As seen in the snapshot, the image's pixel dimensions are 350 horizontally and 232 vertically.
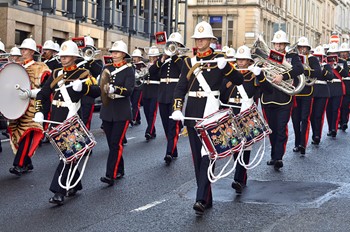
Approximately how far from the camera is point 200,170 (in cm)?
823

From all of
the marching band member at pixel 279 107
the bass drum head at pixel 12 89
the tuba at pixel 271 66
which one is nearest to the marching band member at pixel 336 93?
the marching band member at pixel 279 107

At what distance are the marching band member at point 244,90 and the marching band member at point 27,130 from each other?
2777 mm

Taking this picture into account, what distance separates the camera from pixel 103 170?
11047mm

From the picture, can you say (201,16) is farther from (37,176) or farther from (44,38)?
(37,176)

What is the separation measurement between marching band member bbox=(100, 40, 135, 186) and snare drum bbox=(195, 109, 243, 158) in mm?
2038

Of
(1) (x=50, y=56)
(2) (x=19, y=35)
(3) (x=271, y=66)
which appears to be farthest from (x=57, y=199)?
(2) (x=19, y=35)

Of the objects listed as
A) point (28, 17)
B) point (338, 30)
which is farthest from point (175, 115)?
point (338, 30)

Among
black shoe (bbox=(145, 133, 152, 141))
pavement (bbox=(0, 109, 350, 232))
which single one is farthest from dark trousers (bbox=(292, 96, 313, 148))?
black shoe (bbox=(145, 133, 152, 141))

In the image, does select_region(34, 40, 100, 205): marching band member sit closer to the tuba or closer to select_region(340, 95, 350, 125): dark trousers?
the tuba

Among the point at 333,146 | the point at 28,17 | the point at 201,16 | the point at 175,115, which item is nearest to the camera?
the point at 175,115

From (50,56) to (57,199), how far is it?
574 cm

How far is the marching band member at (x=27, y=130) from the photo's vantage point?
10.5 m

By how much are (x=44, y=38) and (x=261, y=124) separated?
2091 cm

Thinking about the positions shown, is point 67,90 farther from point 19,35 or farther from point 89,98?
point 19,35
